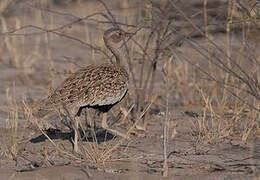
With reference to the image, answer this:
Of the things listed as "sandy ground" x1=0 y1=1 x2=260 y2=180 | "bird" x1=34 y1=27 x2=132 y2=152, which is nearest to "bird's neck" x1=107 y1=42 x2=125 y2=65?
"bird" x1=34 y1=27 x2=132 y2=152

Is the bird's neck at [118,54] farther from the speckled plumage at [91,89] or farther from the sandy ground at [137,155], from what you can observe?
the sandy ground at [137,155]

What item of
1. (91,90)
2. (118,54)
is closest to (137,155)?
(91,90)

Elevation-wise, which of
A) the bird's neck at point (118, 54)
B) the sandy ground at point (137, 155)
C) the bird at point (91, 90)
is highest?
the bird's neck at point (118, 54)

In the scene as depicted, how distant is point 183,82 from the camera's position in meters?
6.95

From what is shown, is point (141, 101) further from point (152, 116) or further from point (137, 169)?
point (137, 169)

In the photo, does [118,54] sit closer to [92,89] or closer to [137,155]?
[92,89]

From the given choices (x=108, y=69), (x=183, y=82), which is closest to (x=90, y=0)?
(x=183, y=82)

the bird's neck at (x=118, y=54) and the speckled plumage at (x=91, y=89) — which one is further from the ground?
the bird's neck at (x=118, y=54)

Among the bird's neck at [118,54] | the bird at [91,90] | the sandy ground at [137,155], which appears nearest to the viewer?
the sandy ground at [137,155]

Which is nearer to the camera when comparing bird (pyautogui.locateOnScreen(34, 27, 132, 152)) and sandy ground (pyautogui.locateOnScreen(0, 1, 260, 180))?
sandy ground (pyautogui.locateOnScreen(0, 1, 260, 180))

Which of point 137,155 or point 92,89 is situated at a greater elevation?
point 92,89

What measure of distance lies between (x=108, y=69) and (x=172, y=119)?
124cm

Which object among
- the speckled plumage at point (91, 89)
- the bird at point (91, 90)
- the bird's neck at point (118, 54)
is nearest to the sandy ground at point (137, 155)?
the bird at point (91, 90)

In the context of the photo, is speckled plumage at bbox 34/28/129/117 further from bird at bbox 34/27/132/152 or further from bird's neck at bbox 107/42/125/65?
bird's neck at bbox 107/42/125/65
